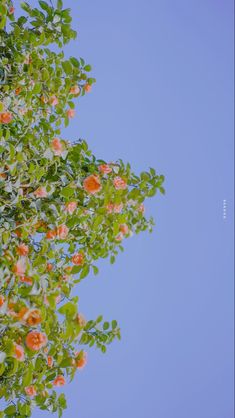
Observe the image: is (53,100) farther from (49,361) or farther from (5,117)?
(49,361)

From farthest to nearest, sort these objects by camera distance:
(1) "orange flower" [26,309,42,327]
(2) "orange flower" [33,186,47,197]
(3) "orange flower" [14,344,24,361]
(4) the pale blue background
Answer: (4) the pale blue background → (2) "orange flower" [33,186,47,197] → (3) "orange flower" [14,344,24,361] → (1) "orange flower" [26,309,42,327]

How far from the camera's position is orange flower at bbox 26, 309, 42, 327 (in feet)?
2.89

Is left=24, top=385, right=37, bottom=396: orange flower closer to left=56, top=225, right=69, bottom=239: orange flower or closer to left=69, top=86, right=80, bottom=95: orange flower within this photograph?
left=56, top=225, right=69, bottom=239: orange flower

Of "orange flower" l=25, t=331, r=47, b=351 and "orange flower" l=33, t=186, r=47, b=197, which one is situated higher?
"orange flower" l=33, t=186, r=47, b=197

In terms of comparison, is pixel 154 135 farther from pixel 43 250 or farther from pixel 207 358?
pixel 43 250

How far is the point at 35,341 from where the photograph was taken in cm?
98

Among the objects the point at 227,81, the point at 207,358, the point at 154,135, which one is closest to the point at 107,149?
the point at 154,135

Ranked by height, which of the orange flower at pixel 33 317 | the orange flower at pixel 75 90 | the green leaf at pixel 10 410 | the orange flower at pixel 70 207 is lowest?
the green leaf at pixel 10 410

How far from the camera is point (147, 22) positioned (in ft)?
9.30

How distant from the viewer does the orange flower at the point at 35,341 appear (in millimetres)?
977

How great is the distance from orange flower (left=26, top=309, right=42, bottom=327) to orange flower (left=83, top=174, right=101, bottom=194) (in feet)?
1.59

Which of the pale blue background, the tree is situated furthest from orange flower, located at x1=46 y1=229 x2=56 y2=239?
the pale blue background

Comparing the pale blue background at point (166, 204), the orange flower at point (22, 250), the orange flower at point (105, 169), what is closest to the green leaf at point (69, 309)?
the orange flower at point (22, 250)

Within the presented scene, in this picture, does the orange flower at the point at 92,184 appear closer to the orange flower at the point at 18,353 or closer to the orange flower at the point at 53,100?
the orange flower at the point at 53,100
